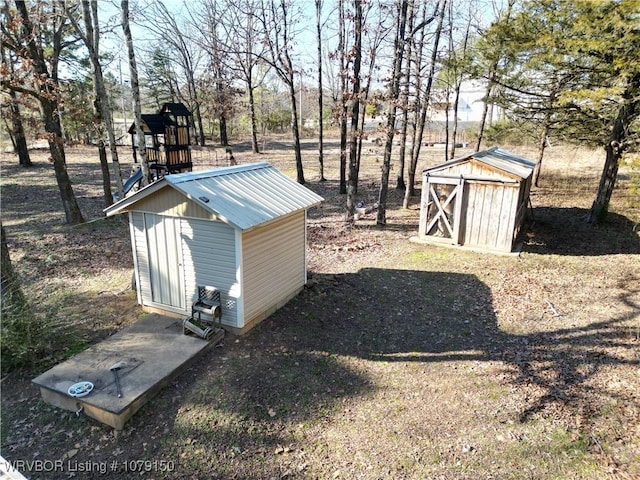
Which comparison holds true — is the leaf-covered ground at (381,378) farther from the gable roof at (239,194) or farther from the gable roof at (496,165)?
the gable roof at (496,165)

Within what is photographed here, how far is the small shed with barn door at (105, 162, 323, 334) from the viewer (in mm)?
6406

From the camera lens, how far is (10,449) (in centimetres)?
467

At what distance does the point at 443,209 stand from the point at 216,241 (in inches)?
298

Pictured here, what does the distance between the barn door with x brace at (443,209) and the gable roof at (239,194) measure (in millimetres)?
4944

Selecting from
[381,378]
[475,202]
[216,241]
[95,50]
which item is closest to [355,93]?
[475,202]

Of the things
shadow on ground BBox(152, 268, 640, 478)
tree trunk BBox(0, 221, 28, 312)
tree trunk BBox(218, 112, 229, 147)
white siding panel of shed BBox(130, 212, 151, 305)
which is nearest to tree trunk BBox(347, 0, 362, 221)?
shadow on ground BBox(152, 268, 640, 478)

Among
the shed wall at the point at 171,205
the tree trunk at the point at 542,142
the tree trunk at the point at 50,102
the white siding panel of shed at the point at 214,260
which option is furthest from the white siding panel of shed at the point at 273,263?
the tree trunk at the point at 542,142

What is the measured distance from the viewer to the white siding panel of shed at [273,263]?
668cm

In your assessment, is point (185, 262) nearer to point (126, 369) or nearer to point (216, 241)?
point (216, 241)

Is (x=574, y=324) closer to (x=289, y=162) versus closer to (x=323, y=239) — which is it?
(x=323, y=239)

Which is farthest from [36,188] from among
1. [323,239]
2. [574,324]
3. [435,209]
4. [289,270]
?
[574,324]

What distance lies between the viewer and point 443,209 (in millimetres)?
11820

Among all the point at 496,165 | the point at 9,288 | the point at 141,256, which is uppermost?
the point at 496,165

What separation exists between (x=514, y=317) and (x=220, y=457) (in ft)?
19.1
